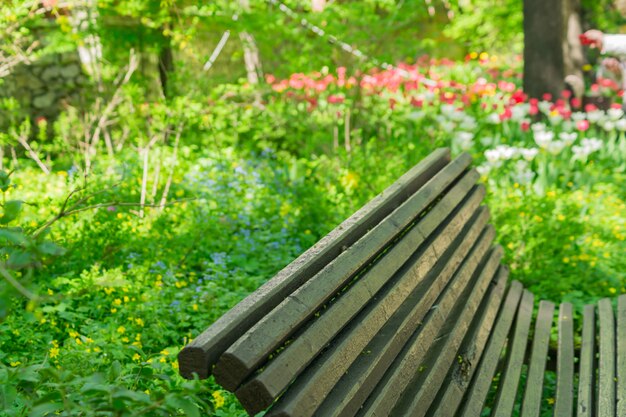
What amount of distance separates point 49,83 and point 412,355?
22.9 ft

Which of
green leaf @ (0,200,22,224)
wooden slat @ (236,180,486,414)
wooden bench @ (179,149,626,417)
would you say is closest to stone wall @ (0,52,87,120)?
wooden bench @ (179,149,626,417)

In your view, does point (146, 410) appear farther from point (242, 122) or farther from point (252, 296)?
point (242, 122)

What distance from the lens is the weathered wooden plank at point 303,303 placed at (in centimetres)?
147

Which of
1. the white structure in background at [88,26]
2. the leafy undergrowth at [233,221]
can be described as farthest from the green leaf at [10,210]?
the white structure in background at [88,26]

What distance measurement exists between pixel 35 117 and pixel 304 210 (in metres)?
4.31

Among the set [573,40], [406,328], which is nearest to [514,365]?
[406,328]

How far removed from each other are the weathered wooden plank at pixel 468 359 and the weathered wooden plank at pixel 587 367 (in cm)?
35

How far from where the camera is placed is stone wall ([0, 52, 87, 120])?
795 centimetres

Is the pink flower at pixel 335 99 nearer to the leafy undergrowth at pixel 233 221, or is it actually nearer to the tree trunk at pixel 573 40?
the leafy undergrowth at pixel 233 221

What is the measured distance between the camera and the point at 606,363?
9.14 feet

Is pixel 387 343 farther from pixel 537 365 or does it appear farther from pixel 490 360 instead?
pixel 537 365

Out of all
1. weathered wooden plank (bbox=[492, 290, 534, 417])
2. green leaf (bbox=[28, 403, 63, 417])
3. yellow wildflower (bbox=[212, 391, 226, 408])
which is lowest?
weathered wooden plank (bbox=[492, 290, 534, 417])

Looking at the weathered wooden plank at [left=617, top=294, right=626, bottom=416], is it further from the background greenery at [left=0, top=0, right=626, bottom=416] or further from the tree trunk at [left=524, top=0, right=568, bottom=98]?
the tree trunk at [left=524, top=0, right=568, bottom=98]

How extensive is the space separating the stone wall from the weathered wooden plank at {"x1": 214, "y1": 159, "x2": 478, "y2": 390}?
20.6 ft
